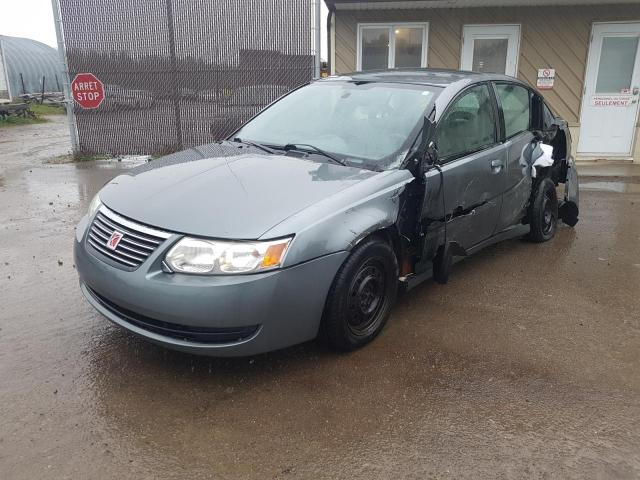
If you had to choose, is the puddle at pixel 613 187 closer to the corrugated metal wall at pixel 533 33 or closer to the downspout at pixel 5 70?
the corrugated metal wall at pixel 533 33

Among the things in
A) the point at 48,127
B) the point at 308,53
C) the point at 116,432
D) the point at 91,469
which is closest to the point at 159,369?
the point at 116,432

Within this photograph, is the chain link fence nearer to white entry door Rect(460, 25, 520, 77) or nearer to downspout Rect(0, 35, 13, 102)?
white entry door Rect(460, 25, 520, 77)

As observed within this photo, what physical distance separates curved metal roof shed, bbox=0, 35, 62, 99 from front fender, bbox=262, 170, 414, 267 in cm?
2628

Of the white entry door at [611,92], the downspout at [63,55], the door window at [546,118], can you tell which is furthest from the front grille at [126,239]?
the white entry door at [611,92]

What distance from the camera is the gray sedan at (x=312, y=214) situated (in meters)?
2.76

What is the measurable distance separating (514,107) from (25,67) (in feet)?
98.6

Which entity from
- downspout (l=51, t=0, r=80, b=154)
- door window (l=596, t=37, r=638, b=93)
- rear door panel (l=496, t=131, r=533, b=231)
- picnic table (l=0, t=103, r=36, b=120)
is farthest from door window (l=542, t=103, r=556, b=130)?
picnic table (l=0, t=103, r=36, b=120)

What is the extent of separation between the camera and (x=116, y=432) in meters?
2.63

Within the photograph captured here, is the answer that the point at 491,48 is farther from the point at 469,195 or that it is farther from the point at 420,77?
the point at 469,195

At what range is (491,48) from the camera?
962 centimetres

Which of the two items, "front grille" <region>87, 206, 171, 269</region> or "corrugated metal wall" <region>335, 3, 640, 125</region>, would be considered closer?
"front grille" <region>87, 206, 171, 269</region>

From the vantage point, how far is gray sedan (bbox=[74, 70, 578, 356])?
9.05ft

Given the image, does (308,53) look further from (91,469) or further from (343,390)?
(91,469)

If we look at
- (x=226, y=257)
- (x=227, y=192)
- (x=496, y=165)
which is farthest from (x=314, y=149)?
(x=496, y=165)
